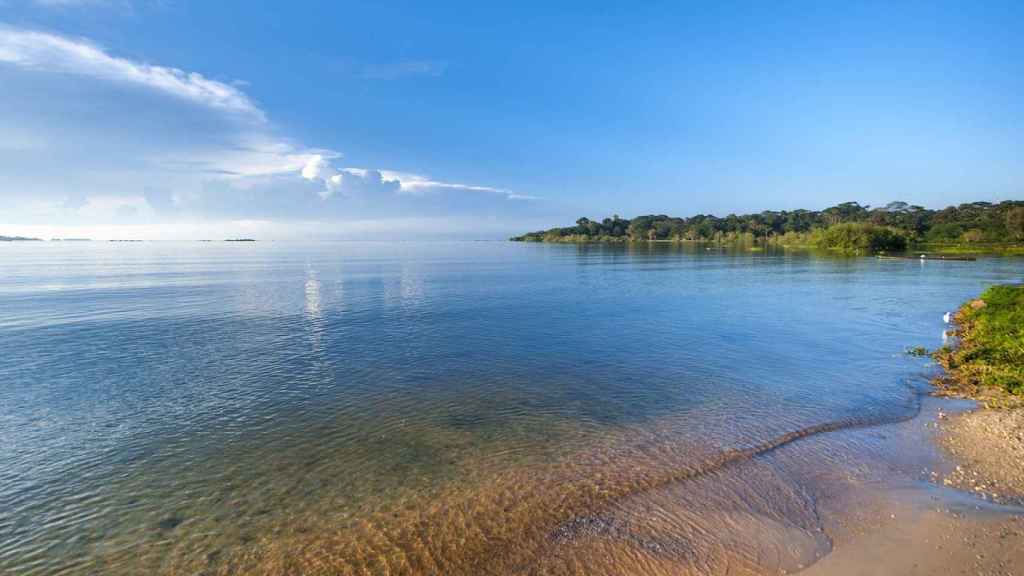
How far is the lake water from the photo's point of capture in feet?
28.8

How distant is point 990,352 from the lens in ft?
65.0

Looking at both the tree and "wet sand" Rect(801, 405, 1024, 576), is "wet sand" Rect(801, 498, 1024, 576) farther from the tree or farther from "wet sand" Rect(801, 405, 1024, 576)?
the tree

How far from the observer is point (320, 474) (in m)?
11.6

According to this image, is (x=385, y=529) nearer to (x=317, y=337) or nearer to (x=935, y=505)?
(x=935, y=505)

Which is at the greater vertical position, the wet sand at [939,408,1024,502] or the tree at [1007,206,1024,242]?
the tree at [1007,206,1024,242]

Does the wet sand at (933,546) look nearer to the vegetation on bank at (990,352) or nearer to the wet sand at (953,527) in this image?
the wet sand at (953,527)

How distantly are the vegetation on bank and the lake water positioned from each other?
4.13ft

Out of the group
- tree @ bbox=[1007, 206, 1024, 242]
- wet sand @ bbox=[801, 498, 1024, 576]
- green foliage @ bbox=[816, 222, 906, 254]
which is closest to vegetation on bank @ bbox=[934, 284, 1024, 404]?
wet sand @ bbox=[801, 498, 1024, 576]

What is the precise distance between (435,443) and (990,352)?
23140mm

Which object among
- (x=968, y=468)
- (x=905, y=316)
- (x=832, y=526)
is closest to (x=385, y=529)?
(x=832, y=526)

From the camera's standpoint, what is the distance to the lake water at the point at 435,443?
8.77 metres

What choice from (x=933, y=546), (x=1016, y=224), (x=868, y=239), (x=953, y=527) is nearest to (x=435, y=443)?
(x=933, y=546)

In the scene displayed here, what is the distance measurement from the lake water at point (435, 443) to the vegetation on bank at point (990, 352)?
49.6 inches

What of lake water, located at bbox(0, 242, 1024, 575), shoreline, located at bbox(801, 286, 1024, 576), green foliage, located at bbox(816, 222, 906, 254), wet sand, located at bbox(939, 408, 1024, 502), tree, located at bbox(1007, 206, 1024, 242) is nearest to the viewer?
shoreline, located at bbox(801, 286, 1024, 576)
